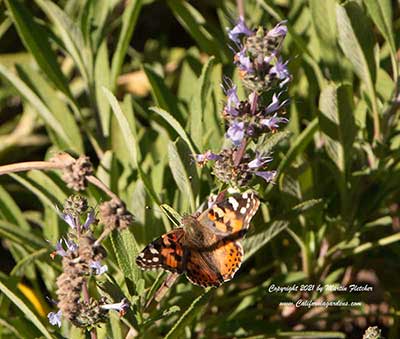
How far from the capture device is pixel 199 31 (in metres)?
2.48

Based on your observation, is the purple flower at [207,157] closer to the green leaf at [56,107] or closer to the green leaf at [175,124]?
→ the green leaf at [175,124]

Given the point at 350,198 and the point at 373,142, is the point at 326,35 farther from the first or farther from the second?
the point at 350,198

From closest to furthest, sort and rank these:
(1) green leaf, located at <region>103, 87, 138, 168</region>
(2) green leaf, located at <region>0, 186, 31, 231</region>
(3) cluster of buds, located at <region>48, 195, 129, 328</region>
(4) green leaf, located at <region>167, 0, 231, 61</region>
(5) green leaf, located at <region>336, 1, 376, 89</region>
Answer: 1. (3) cluster of buds, located at <region>48, 195, 129, 328</region>
2. (1) green leaf, located at <region>103, 87, 138, 168</region>
3. (5) green leaf, located at <region>336, 1, 376, 89</region>
4. (2) green leaf, located at <region>0, 186, 31, 231</region>
5. (4) green leaf, located at <region>167, 0, 231, 61</region>

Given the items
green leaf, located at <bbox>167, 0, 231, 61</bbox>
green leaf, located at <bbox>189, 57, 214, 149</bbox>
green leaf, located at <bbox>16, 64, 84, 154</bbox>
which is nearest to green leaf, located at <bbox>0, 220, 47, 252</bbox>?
green leaf, located at <bbox>16, 64, 84, 154</bbox>

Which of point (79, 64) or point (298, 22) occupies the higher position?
point (79, 64)

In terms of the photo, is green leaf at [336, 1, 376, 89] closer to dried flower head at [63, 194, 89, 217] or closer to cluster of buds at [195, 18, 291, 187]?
cluster of buds at [195, 18, 291, 187]

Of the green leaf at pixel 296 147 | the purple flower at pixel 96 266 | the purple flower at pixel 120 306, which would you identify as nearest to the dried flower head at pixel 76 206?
the purple flower at pixel 96 266

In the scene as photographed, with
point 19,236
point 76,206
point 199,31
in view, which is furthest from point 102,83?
point 76,206

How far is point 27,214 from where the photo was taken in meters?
2.57

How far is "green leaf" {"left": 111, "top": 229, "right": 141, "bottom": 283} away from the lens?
165 centimetres

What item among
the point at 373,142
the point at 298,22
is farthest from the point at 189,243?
the point at 298,22

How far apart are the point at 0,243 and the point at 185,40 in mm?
1331

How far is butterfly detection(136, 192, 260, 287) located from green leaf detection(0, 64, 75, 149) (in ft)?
2.67

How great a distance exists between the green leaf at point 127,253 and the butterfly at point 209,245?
0.10m
